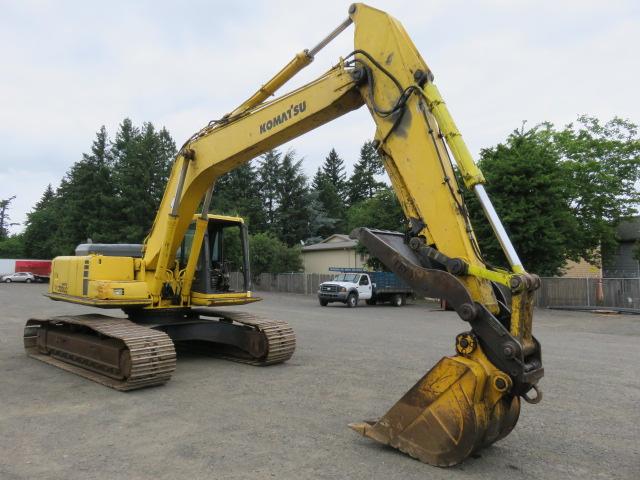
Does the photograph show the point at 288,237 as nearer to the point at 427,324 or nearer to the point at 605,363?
the point at 427,324

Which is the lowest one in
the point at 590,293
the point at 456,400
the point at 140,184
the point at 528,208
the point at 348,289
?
the point at 456,400

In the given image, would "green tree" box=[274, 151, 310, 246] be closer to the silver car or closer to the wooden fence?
the silver car

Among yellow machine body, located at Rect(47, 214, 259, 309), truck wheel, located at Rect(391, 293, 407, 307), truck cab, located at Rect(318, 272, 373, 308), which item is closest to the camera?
yellow machine body, located at Rect(47, 214, 259, 309)

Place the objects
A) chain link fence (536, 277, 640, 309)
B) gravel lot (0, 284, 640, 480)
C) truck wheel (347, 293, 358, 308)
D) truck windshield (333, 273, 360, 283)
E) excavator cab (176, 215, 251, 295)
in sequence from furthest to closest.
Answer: truck windshield (333, 273, 360, 283)
truck wheel (347, 293, 358, 308)
chain link fence (536, 277, 640, 309)
excavator cab (176, 215, 251, 295)
gravel lot (0, 284, 640, 480)

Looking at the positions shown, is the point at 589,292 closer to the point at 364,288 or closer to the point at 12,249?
the point at 364,288

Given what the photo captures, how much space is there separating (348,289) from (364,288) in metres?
1.16

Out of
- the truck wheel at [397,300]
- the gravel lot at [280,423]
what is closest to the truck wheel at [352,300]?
the truck wheel at [397,300]

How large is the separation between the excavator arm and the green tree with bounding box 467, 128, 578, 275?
18349 millimetres

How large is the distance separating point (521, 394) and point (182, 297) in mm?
6286

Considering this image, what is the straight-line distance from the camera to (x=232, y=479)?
4.22 m

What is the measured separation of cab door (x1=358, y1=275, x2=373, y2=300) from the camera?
2628cm

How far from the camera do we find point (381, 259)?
5.11m

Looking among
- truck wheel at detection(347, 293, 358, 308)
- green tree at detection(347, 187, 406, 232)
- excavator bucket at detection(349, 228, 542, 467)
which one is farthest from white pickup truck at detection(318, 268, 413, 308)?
excavator bucket at detection(349, 228, 542, 467)

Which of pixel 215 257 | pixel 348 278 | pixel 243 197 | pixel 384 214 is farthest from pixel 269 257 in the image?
pixel 215 257
